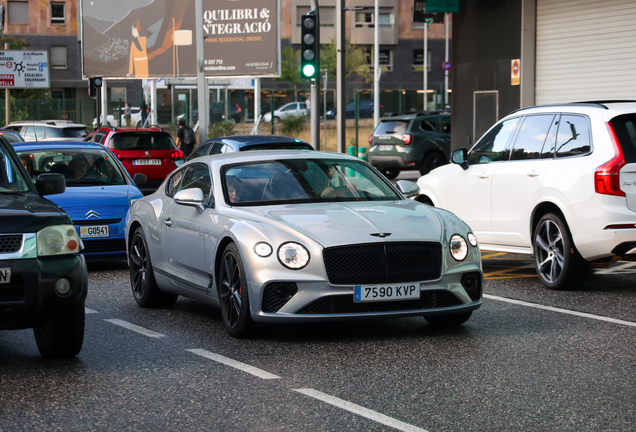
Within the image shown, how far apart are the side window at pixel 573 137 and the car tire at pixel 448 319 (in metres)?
2.63

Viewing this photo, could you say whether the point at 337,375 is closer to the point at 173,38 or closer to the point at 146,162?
the point at 146,162

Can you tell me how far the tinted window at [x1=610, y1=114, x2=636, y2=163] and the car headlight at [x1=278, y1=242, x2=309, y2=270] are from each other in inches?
142

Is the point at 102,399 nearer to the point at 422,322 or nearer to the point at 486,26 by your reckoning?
the point at 422,322

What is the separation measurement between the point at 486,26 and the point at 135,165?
8454mm

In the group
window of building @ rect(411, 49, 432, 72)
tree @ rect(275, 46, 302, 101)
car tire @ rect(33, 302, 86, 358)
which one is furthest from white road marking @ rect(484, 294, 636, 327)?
window of building @ rect(411, 49, 432, 72)

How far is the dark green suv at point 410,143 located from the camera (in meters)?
26.9

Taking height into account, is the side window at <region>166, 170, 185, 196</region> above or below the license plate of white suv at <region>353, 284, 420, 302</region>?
above

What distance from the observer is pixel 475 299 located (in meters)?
7.24

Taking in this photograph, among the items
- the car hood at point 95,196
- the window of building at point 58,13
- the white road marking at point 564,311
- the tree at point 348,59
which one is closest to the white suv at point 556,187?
the white road marking at point 564,311

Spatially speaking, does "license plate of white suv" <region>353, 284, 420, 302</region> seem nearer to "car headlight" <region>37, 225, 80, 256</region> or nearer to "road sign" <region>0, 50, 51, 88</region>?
"car headlight" <region>37, 225, 80, 256</region>

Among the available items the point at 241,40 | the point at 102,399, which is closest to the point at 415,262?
the point at 102,399

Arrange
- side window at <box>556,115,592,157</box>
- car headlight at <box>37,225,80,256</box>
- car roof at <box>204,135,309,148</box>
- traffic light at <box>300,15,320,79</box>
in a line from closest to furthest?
car headlight at <box>37,225,80,256</box>, side window at <box>556,115,592,157</box>, car roof at <box>204,135,309,148</box>, traffic light at <box>300,15,320,79</box>

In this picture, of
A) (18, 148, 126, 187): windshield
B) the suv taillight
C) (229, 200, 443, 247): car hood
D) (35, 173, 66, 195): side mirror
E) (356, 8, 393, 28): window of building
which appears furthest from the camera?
(356, 8, 393, 28): window of building

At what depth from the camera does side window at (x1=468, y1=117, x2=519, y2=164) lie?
1062 cm
